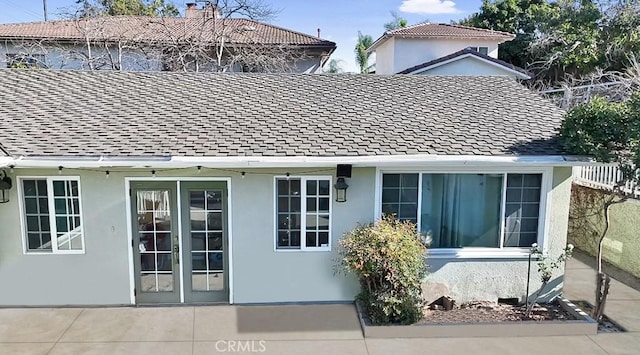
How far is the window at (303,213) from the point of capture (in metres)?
7.89

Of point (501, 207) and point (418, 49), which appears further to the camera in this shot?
point (418, 49)

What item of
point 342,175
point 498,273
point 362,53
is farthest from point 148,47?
point 362,53

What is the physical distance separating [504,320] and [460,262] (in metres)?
1.22

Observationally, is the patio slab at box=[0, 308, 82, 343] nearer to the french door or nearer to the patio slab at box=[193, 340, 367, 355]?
the french door

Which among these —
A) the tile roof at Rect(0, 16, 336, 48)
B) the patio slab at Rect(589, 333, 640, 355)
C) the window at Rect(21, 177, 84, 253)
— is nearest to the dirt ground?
the patio slab at Rect(589, 333, 640, 355)

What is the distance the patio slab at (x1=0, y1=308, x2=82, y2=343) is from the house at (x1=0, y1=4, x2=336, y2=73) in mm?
13943

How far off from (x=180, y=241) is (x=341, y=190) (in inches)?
120

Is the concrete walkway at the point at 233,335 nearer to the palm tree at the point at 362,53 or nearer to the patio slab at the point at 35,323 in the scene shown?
the patio slab at the point at 35,323

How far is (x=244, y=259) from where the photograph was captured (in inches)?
313

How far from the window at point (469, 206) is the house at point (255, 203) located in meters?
0.03

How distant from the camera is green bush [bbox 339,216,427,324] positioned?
7.00m

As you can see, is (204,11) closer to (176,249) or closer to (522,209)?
(176,249)

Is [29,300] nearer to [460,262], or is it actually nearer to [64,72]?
[64,72]

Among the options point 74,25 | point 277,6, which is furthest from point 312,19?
point 74,25
